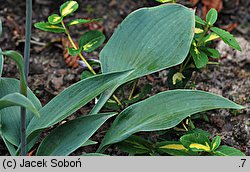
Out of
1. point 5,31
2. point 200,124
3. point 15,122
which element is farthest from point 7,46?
point 200,124

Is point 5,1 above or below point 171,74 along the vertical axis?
above

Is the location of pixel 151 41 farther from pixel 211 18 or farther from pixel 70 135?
pixel 70 135

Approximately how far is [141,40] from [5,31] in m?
1.10

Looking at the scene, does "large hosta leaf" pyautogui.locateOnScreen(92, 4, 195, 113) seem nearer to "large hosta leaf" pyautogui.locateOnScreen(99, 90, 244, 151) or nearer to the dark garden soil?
"large hosta leaf" pyautogui.locateOnScreen(99, 90, 244, 151)

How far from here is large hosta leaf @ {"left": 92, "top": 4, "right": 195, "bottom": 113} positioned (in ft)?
5.94

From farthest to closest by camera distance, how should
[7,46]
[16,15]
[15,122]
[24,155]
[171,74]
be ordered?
1. [16,15]
2. [7,46]
3. [171,74]
4. [15,122]
5. [24,155]

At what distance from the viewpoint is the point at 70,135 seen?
176 centimetres

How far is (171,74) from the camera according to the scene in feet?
6.77

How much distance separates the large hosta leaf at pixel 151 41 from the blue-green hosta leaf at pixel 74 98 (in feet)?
0.43

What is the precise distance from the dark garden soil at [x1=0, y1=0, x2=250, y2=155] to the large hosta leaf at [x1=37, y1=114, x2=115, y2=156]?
29 cm

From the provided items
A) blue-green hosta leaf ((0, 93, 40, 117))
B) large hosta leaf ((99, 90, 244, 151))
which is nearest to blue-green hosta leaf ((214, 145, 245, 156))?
large hosta leaf ((99, 90, 244, 151))

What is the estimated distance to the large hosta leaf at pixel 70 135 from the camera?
1728 mm

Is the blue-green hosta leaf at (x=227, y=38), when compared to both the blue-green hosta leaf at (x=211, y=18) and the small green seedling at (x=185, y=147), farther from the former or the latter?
the small green seedling at (x=185, y=147)

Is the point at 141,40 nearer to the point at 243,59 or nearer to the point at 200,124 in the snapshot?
the point at 200,124
